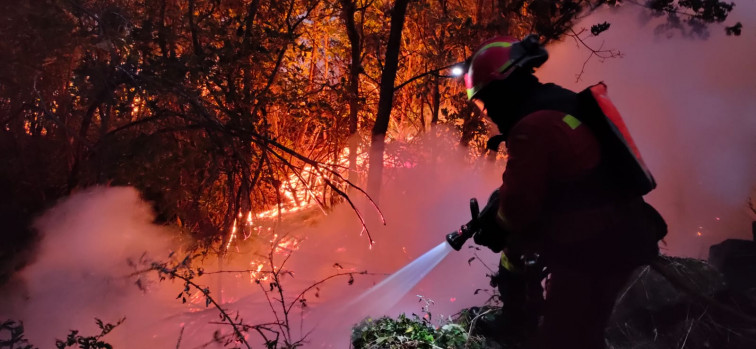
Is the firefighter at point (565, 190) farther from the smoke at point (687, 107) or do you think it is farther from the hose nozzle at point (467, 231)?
the smoke at point (687, 107)

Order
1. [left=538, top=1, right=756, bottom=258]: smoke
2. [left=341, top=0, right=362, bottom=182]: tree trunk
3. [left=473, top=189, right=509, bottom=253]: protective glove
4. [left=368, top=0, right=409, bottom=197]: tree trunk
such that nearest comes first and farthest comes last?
1. [left=473, top=189, right=509, bottom=253]: protective glove
2. [left=368, top=0, right=409, bottom=197]: tree trunk
3. [left=341, top=0, right=362, bottom=182]: tree trunk
4. [left=538, top=1, right=756, bottom=258]: smoke

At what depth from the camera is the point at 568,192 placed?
210 centimetres

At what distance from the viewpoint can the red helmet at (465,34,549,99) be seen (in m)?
2.20

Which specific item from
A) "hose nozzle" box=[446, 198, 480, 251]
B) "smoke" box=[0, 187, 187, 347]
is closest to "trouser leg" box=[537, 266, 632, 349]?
"hose nozzle" box=[446, 198, 480, 251]

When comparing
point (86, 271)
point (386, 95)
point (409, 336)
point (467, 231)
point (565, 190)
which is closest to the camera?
point (565, 190)

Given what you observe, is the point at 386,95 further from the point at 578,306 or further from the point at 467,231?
the point at 578,306

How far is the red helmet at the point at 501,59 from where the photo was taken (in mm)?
2199

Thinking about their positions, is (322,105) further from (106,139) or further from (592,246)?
(592,246)

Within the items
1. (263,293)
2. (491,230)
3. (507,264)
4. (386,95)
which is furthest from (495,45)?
(263,293)

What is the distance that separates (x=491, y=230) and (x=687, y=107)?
28.9ft

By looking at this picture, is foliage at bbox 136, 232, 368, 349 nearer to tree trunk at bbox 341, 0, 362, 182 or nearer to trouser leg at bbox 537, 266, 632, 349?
tree trunk at bbox 341, 0, 362, 182

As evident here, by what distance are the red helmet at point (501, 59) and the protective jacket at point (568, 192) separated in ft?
0.57

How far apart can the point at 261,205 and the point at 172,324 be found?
2.09m

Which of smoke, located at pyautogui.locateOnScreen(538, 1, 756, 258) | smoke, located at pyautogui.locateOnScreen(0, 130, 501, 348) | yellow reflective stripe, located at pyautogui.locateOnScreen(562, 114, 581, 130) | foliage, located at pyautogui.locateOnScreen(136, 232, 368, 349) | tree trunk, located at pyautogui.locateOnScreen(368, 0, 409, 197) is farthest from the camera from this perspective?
smoke, located at pyautogui.locateOnScreen(538, 1, 756, 258)
